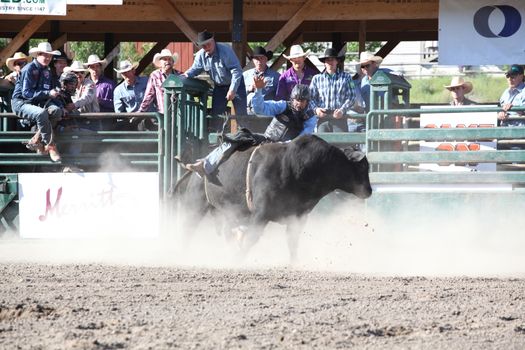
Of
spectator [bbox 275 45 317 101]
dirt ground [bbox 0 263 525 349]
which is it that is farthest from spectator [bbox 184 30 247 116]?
dirt ground [bbox 0 263 525 349]

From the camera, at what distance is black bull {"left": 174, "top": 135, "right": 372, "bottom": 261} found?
952 centimetres

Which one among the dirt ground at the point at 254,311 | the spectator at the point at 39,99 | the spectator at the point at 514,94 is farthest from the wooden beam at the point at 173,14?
the dirt ground at the point at 254,311

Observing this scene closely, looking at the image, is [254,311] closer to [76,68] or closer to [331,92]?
[331,92]

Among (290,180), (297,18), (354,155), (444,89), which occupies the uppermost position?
(297,18)

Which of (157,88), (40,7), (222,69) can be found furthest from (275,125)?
(40,7)

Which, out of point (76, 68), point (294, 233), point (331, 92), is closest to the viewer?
Answer: point (294, 233)

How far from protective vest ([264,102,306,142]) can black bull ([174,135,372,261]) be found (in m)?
0.57

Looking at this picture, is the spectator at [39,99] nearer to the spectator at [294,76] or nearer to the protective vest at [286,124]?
the spectator at [294,76]

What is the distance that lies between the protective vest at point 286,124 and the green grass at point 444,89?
18.1 m

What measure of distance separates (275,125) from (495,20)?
13.3 feet

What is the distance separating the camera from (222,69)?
38.0 feet

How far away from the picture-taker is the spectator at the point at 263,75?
11.8 meters

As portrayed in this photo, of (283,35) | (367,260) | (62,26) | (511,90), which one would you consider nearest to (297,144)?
(367,260)

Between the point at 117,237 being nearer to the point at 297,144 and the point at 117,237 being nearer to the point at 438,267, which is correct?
the point at 297,144
